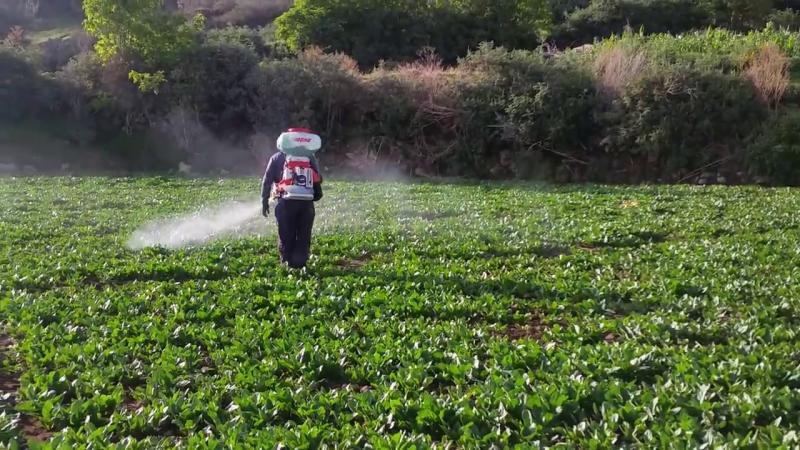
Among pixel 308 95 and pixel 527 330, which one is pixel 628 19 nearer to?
pixel 308 95

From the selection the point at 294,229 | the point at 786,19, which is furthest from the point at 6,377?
the point at 786,19

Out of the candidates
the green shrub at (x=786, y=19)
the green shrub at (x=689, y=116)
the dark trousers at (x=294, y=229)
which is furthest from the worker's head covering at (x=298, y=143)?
the green shrub at (x=786, y=19)

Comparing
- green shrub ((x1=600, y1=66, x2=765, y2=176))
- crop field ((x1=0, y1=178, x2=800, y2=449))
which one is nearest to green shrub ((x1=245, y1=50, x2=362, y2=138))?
green shrub ((x1=600, y1=66, x2=765, y2=176))

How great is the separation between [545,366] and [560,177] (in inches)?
1063

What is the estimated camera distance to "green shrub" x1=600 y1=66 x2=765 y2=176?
29.2 metres

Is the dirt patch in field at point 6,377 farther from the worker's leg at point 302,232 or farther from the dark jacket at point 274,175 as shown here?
the dark jacket at point 274,175

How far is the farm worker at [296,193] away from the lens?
1024 centimetres

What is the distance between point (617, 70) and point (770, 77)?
239 inches

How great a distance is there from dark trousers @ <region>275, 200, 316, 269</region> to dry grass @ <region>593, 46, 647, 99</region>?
→ 24150 mm

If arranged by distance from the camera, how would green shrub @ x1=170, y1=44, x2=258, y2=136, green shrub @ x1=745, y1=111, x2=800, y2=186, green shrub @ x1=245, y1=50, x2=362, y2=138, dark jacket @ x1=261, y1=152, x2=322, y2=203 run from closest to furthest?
dark jacket @ x1=261, y1=152, x2=322, y2=203
green shrub @ x1=745, y1=111, x2=800, y2=186
green shrub @ x1=245, y1=50, x2=362, y2=138
green shrub @ x1=170, y1=44, x2=258, y2=136

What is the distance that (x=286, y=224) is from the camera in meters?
10.2

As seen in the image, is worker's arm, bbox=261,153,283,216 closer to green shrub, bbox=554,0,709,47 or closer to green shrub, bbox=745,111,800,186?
green shrub, bbox=745,111,800,186

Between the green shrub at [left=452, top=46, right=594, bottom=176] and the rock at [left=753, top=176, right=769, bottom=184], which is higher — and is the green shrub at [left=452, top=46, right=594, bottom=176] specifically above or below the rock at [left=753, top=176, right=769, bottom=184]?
above

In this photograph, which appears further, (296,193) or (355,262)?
(355,262)
